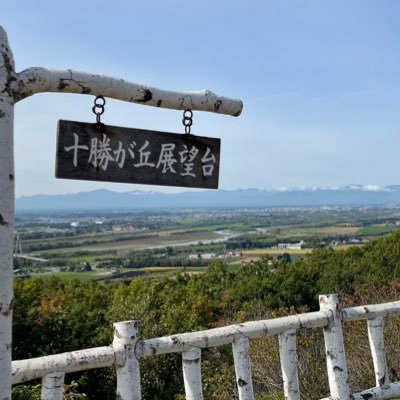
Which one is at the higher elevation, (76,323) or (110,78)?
(110,78)

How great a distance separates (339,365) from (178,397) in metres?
8.69

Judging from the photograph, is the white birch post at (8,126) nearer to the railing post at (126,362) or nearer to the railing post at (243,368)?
the railing post at (126,362)

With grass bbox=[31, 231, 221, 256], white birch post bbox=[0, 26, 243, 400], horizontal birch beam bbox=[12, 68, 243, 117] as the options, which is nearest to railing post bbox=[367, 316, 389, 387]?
horizontal birch beam bbox=[12, 68, 243, 117]

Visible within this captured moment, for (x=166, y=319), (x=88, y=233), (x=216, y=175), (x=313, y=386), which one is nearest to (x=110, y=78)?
(x=216, y=175)

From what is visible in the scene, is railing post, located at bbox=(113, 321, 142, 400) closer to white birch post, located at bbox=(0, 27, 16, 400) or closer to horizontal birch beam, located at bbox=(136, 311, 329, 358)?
horizontal birch beam, located at bbox=(136, 311, 329, 358)

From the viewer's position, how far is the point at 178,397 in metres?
11.5

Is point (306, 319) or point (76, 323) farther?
point (76, 323)

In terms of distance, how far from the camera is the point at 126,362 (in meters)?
2.79

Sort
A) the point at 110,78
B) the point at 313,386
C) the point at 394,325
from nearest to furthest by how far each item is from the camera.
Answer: the point at 110,78
the point at 313,386
the point at 394,325

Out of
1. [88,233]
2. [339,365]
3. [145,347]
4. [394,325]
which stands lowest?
[88,233]

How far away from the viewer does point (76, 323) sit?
1980 cm

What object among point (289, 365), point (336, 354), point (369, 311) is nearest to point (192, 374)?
point (289, 365)

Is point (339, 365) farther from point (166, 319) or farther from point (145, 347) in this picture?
point (166, 319)

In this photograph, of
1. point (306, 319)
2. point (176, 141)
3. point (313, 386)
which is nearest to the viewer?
point (176, 141)
